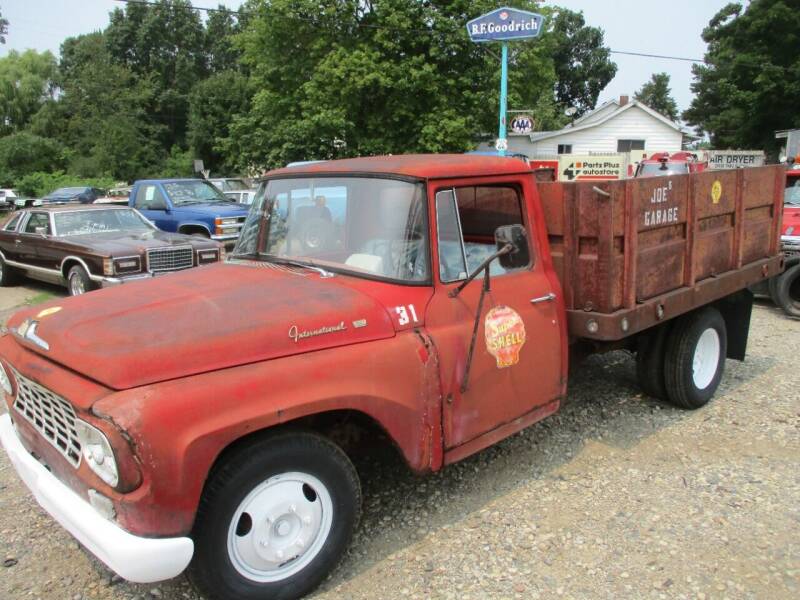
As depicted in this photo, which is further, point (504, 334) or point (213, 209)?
point (213, 209)

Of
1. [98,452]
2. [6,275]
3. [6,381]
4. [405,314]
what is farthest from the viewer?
[6,275]

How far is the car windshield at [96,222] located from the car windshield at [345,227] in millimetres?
7192

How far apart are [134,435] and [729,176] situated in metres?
4.53

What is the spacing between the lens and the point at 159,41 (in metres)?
57.7

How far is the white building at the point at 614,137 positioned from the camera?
35.7m

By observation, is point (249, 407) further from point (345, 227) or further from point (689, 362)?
point (689, 362)

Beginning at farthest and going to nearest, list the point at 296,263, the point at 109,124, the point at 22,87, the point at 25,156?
the point at 22,87 → the point at 25,156 → the point at 109,124 → the point at 296,263

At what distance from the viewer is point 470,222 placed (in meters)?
3.62

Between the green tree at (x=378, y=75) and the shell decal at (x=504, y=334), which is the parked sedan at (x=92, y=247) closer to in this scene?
the shell decal at (x=504, y=334)

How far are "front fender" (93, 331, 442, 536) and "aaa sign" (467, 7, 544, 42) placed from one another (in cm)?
1399

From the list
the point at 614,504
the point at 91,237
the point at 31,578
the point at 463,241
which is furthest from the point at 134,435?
the point at 91,237

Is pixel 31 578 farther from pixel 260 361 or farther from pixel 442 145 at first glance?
pixel 442 145

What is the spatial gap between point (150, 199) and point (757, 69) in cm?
3199

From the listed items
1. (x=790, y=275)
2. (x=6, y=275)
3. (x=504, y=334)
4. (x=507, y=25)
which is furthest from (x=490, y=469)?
(x=507, y=25)
